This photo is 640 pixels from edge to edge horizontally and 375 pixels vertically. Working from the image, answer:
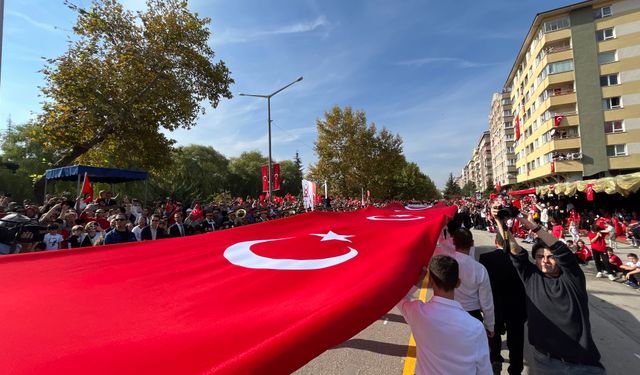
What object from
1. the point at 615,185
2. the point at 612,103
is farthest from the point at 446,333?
the point at 612,103

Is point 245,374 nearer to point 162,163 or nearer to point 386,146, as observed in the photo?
point 162,163

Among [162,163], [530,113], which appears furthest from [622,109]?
[162,163]

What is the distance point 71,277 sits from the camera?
2.46m

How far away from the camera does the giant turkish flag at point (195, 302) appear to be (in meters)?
1.40

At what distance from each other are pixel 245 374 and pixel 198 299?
0.87 m

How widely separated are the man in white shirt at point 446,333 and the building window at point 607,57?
50.2m

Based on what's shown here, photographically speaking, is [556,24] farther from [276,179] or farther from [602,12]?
[276,179]

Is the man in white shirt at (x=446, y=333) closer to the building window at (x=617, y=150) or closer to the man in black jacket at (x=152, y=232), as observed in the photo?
the man in black jacket at (x=152, y=232)

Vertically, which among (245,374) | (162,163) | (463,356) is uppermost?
(162,163)

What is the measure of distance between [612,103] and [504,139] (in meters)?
47.0

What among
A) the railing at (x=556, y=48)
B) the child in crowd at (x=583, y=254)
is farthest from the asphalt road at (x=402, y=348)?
the railing at (x=556, y=48)

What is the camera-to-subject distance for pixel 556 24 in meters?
42.2

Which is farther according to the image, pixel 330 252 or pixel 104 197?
pixel 104 197

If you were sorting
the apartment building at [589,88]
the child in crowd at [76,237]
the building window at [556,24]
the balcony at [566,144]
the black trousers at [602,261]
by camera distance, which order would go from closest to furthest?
the child in crowd at [76,237] → the black trousers at [602,261] → the apartment building at [589,88] → the balcony at [566,144] → the building window at [556,24]
